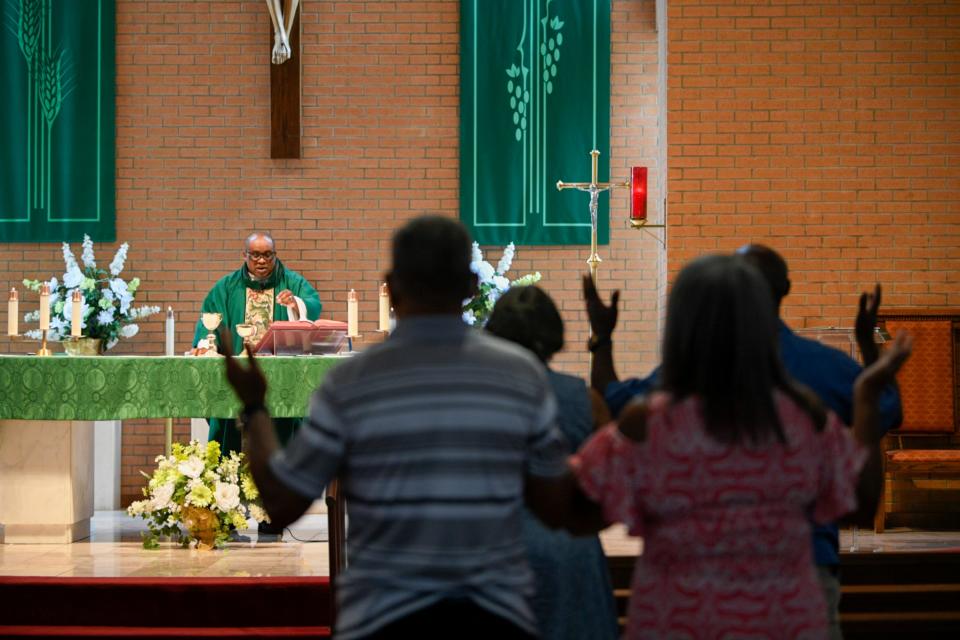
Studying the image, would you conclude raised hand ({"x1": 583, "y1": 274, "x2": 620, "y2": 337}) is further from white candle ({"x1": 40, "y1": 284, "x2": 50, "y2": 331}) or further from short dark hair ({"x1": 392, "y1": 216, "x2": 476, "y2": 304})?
white candle ({"x1": 40, "y1": 284, "x2": 50, "y2": 331})

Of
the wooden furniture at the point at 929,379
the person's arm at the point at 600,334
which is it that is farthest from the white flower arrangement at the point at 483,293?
the person's arm at the point at 600,334

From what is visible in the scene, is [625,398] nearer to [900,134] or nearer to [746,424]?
[746,424]

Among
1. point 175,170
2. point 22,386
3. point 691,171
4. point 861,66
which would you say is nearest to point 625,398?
point 22,386

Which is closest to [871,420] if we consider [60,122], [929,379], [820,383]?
[820,383]

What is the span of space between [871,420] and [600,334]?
738 mm

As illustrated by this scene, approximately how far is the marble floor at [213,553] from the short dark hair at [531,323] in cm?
272

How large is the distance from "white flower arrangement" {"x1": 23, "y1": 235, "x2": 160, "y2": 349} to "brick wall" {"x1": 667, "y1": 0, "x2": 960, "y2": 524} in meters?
3.57

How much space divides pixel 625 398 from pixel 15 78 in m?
7.26

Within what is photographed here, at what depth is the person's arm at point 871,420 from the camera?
6.99 ft

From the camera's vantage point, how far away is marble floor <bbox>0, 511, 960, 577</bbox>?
564 cm

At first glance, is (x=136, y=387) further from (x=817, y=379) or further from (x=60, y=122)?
(x=817, y=379)

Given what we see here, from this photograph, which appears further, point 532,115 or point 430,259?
point 532,115

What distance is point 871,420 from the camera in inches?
87.1

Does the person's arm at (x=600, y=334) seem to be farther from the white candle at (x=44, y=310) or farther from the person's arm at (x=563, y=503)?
the white candle at (x=44, y=310)
